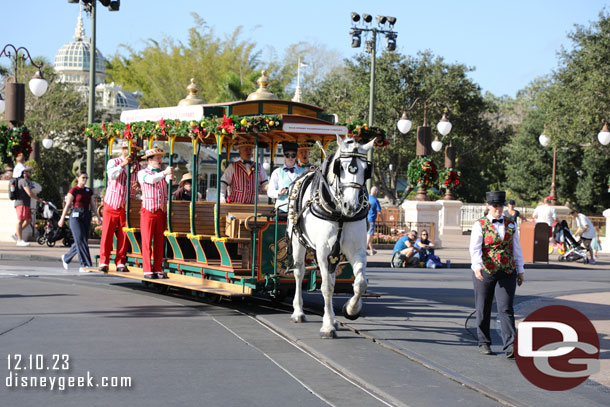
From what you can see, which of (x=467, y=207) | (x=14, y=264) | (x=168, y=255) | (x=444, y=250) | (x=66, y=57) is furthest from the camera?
(x=66, y=57)

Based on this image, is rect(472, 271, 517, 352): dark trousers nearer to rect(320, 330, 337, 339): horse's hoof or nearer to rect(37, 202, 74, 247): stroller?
rect(320, 330, 337, 339): horse's hoof

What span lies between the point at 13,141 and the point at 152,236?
45.1 ft

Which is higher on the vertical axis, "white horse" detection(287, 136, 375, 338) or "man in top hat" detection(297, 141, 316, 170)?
"man in top hat" detection(297, 141, 316, 170)

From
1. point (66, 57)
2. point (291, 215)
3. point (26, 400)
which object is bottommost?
point (26, 400)

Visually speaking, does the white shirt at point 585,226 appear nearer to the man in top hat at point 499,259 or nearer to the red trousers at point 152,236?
the red trousers at point 152,236

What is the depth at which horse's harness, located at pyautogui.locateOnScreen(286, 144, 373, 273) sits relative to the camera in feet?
30.7

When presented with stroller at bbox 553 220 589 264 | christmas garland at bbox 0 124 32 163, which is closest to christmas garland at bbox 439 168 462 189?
stroller at bbox 553 220 589 264

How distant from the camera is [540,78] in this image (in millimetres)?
103688

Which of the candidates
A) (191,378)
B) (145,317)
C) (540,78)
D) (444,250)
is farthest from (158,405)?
(540,78)

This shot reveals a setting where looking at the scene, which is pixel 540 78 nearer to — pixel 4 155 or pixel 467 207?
pixel 467 207

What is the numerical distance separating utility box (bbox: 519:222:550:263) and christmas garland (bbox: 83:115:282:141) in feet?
46.5

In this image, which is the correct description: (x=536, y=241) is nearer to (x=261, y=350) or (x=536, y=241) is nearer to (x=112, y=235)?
(x=112, y=235)

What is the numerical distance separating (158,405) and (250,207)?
6.39m

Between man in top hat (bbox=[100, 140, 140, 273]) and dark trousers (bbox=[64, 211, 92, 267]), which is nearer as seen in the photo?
man in top hat (bbox=[100, 140, 140, 273])
